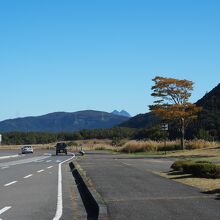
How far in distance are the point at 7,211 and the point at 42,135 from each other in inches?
5990

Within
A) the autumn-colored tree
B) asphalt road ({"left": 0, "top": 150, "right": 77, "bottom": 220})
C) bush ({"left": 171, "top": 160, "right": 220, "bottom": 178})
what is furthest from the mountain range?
asphalt road ({"left": 0, "top": 150, "right": 77, "bottom": 220})

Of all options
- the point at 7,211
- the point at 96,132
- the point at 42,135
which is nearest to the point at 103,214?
the point at 7,211

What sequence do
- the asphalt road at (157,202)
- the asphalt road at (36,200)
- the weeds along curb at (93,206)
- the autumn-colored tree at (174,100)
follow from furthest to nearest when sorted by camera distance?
the autumn-colored tree at (174,100)
the asphalt road at (36,200)
the weeds along curb at (93,206)
the asphalt road at (157,202)

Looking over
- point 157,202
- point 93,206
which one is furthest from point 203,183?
point 93,206

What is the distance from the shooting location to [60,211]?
1276 cm

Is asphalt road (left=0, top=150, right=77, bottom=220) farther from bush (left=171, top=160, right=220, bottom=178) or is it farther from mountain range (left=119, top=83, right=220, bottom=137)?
mountain range (left=119, top=83, right=220, bottom=137)

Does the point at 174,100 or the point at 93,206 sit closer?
the point at 93,206

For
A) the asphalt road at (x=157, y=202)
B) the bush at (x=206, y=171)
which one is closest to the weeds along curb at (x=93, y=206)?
the asphalt road at (x=157, y=202)

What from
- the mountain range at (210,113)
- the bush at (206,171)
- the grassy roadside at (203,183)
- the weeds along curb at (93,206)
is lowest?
the weeds along curb at (93,206)

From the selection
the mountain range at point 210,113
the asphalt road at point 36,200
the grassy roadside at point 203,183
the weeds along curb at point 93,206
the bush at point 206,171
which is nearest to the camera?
the weeds along curb at point 93,206

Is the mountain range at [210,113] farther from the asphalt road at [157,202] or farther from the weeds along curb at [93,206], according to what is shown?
the weeds along curb at [93,206]

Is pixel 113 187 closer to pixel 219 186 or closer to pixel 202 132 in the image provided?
pixel 219 186

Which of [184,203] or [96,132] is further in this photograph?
[96,132]

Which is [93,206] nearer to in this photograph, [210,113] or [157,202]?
[157,202]
